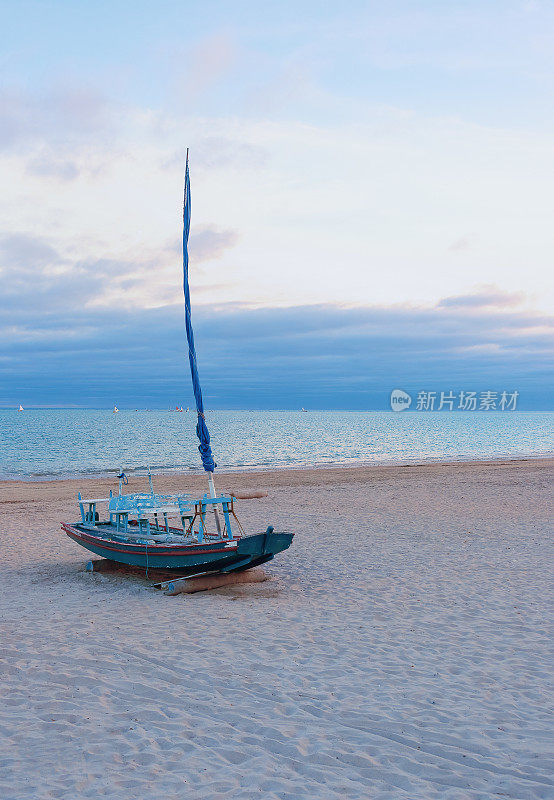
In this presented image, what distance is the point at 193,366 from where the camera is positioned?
12984mm

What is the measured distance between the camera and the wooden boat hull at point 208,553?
11.9 m

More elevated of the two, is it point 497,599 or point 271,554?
point 271,554

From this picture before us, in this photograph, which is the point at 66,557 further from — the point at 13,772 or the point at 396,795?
the point at 396,795

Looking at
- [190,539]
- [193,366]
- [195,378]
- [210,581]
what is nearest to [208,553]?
[210,581]

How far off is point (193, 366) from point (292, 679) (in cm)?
672

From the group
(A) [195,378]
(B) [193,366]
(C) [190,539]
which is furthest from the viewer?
(C) [190,539]

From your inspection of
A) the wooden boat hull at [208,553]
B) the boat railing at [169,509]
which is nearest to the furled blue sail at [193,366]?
the boat railing at [169,509]

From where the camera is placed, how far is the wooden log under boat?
40.3ft

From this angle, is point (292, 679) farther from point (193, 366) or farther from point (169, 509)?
point (193, 366)

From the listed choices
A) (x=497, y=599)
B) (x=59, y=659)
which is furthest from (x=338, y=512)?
(x=59, y=659)

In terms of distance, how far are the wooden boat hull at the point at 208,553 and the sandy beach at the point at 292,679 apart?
0.56 meters

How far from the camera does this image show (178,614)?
11.0 metres

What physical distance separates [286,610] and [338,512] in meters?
12.5

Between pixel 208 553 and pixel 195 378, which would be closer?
pixel 208 553
